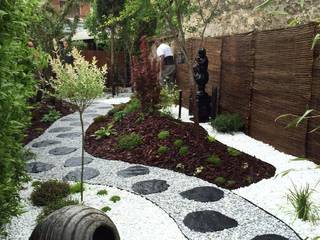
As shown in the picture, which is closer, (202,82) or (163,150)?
(163,150)

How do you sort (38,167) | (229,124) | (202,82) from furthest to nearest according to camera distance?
(202,82) < (229,124) < (38,167)

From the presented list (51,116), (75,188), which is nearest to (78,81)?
(75,188)

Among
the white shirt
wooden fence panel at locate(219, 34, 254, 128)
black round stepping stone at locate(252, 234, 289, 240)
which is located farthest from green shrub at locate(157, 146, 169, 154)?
the white shirt

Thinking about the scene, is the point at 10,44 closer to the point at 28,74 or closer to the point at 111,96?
the point at 28,74

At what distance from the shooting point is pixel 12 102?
3168 millimetres

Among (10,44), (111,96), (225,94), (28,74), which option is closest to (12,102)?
(10,44)

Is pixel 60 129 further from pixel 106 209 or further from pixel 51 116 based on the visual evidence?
pixel 106 209

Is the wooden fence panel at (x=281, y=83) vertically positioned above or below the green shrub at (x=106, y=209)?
above

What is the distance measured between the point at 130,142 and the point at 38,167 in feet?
5.78

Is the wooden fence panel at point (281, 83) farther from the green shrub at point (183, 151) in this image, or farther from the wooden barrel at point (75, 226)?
the wooden barrel at point (75, 226)

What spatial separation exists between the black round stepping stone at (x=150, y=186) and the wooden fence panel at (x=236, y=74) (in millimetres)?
2894

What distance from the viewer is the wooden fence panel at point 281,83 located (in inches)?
225

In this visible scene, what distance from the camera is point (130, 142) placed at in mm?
7121

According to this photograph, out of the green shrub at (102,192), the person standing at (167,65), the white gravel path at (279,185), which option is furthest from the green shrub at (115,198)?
the person standing at (167,65)
